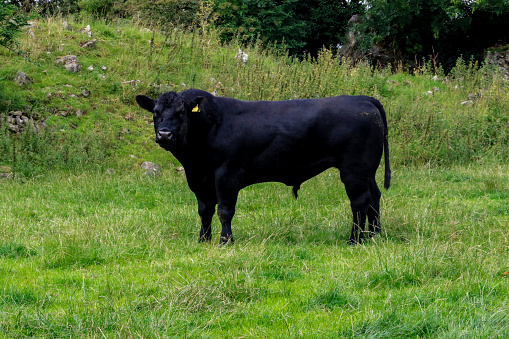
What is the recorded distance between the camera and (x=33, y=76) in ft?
49.9

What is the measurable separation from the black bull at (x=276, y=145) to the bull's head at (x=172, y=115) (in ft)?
0.05

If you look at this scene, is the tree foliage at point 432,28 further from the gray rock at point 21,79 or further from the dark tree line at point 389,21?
the gray rock at point 21,79

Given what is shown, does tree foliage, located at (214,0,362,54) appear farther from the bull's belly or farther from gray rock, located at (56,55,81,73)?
the bull's belly

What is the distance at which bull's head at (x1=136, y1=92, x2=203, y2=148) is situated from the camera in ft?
23.1

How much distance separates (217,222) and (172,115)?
7.74 ft

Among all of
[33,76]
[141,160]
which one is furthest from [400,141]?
[33,76]

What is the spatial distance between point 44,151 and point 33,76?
11.8ft

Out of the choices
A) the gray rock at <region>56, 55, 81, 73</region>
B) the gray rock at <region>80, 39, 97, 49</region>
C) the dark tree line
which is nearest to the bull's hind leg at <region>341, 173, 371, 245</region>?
the gray rock at <region>56, 55, 81, 73</region>

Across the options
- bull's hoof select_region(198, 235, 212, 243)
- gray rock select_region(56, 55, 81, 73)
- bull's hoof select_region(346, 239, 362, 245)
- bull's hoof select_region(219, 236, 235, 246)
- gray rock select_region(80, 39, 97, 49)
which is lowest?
bull's hoof select_region(198, 235, 212, 243)

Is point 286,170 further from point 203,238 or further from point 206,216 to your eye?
point 203,238

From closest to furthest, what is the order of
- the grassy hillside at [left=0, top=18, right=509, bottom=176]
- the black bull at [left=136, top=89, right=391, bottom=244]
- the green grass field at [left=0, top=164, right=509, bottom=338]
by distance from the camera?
the green grass field at [left=0, top=164, right=509, bottom=338] → the black bull at [left=136, top=89, right=391, bottom=244] → the grassy hillside at [left=0, top=18, right=509, bottom=176]

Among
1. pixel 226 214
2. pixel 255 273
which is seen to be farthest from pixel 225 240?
pixel 255 273

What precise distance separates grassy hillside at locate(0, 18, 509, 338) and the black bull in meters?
0.71

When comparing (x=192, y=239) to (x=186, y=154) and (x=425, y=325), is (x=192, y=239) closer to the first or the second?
(x=186, y=154)
